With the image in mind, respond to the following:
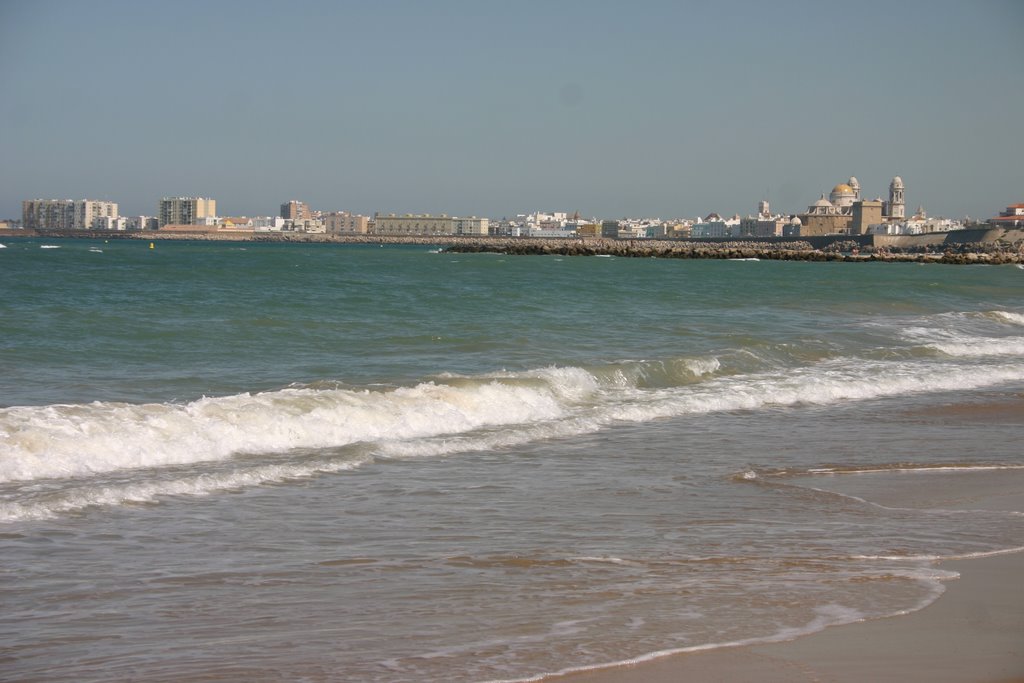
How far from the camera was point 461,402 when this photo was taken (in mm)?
11195

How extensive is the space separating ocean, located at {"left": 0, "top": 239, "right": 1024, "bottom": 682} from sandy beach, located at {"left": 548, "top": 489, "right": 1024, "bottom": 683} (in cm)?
14

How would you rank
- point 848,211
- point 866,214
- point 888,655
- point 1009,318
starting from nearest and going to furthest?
point 888,655 → point 1009,318 → point 866,214 → point 848,211

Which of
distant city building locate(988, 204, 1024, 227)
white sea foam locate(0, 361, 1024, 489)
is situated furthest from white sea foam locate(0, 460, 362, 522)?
distant city building locate(988, 204, 1024, 227)

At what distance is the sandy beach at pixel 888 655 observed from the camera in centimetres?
415

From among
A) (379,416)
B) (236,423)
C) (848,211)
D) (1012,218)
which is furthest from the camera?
(848,211)

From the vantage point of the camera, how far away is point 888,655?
14.4 feet

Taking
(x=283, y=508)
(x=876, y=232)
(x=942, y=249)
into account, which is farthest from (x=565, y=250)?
(x=283, y=508)

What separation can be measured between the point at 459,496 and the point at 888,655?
343cm

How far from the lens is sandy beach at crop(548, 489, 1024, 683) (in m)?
4.15

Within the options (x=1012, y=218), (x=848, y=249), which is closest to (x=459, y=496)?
(x=848, y=249)

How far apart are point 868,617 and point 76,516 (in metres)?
4.57

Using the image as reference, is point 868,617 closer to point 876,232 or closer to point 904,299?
point 904,299

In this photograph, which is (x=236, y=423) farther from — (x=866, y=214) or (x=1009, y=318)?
(x=866, y=214)

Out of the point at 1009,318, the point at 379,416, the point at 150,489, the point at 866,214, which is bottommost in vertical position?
the point at 150,489
